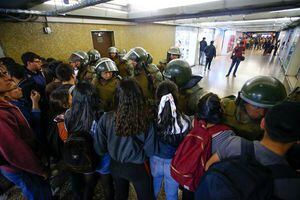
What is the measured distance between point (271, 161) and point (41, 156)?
1.99 m

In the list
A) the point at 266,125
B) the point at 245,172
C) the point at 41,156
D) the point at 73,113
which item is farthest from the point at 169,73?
the point at 41,156

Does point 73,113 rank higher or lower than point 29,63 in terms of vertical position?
lower

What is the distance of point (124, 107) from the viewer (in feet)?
4.07

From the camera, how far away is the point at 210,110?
3.58 feet

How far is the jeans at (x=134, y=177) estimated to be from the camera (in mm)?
1360

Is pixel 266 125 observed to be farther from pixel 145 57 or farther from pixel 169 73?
pixel 145 57

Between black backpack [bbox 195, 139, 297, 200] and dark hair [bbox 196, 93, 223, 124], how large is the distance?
33cm

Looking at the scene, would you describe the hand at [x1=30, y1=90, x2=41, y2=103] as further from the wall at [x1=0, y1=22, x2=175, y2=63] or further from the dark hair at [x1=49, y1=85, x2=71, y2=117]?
the wall at [x1=0, y1=22, x2=175, y2=63]

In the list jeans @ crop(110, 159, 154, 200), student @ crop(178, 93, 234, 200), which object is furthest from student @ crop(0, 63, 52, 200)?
student @ crop(178, 93, 234, 200)

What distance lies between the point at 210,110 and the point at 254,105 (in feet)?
1.69

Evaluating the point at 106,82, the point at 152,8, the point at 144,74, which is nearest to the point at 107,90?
the point at 106,82

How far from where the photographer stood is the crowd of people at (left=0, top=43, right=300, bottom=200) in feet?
2.51

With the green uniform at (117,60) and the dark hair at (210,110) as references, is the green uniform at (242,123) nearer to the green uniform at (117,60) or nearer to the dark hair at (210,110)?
the dark hair at (210,110)

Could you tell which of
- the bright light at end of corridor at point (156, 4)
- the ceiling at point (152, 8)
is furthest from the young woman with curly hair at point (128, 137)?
the bright light at end of corridor at point (156, 4)
